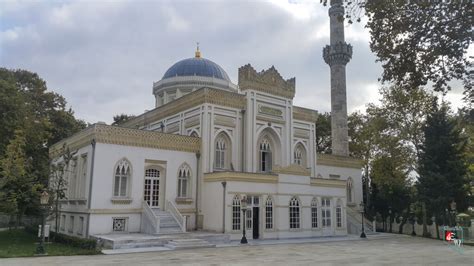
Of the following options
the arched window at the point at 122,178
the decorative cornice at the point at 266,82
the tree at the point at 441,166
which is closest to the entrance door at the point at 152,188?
the arched window at the point at 122,178

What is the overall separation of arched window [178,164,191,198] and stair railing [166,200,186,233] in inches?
48.5

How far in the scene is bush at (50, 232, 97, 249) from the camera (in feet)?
54.0

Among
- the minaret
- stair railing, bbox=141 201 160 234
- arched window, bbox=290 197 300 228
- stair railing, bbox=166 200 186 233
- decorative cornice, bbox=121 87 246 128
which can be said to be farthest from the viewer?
the minaret

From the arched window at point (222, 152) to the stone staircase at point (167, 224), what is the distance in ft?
16.2

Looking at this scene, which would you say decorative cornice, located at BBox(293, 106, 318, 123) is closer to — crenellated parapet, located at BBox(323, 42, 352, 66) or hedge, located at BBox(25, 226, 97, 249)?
crenellated parapet, located at BBox(323, 42, 352, 66)

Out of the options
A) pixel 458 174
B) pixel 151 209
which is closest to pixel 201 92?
pixel 151 209

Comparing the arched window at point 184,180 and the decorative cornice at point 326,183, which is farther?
the decorative cornice at point 326,183

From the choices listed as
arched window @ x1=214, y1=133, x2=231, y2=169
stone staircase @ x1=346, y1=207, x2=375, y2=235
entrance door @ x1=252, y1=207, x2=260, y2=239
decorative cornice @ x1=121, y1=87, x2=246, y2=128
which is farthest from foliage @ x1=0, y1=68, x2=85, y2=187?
stone staircase @ x1=346, y1=207, x2=375, y2=235

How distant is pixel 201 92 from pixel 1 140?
1188 cm

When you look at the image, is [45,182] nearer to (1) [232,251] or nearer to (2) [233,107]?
(2) [233,107]

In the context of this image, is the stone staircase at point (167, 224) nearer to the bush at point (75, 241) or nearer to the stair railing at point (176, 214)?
the stair railing at point (176, 214)

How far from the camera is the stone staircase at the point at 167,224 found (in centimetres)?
2030

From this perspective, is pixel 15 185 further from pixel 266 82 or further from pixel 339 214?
pixel 339 214

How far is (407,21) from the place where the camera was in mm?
11383
